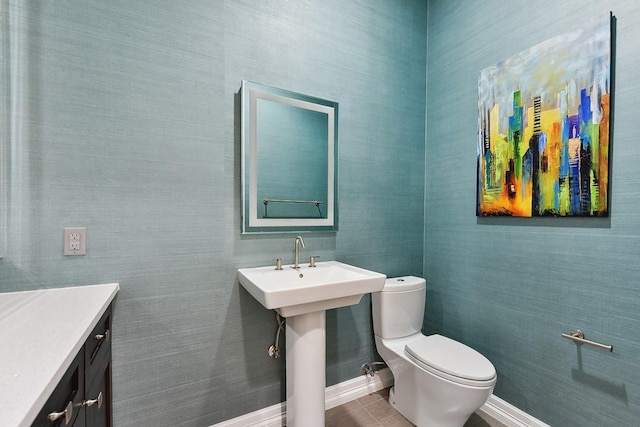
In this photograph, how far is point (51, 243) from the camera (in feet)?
4.08

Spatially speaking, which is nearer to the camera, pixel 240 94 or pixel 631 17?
pixel 631 17

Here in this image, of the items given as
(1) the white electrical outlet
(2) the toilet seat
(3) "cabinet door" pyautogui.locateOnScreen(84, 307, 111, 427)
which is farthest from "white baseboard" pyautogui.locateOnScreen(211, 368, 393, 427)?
(1) the white electrical outlet

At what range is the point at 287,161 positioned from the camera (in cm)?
173

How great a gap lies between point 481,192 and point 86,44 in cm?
215

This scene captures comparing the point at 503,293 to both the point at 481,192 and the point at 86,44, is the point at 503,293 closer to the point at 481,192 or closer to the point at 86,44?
the point at 481,192

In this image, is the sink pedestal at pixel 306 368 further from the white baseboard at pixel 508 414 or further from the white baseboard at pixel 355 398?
the white baseboard at pixel 508 414

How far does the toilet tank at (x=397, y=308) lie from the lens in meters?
1.87

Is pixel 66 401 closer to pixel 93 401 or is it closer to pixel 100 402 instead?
pixel 93 401

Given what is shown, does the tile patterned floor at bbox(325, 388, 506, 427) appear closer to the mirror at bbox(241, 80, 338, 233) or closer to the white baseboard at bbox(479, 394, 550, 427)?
the white baseboard at bbox(479, 394, 550, 427)

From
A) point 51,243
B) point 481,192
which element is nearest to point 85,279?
point 51,243

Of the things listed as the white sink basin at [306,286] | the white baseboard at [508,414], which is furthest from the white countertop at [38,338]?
the white baseboard at [508,414]

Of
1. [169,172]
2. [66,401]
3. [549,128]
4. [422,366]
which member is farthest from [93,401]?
[549,128]

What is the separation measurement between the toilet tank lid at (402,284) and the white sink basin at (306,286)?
1.07 ft

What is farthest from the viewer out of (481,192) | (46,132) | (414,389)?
(481,192)
